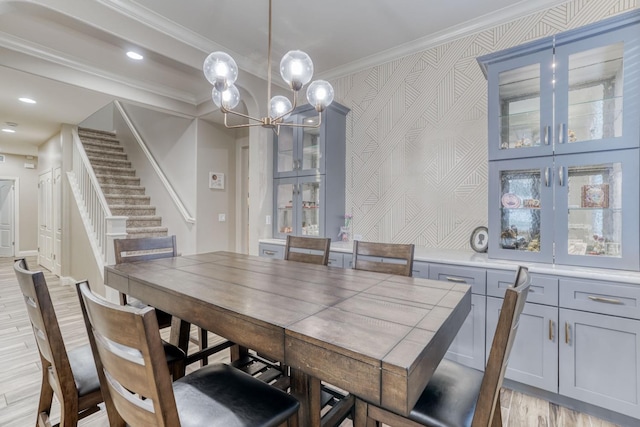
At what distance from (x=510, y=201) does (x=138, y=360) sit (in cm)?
241

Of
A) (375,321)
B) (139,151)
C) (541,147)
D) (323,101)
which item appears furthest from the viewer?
(139,151)

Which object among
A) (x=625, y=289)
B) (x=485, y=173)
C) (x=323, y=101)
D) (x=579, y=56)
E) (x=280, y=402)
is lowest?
(x=280, y=402)

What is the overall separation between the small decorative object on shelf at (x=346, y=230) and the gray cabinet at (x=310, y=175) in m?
0.05

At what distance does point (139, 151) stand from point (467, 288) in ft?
20.3

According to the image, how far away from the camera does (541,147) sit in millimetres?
2088

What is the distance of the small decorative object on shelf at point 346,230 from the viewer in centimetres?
347

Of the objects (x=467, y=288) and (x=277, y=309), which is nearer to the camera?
(x=277, y=309)

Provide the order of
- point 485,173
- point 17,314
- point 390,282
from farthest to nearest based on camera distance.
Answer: point 17,314 → point 485,173 → point 390,282

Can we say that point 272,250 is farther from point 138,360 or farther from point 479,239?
point 138,360

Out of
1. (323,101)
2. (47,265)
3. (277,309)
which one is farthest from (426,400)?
(47,265)

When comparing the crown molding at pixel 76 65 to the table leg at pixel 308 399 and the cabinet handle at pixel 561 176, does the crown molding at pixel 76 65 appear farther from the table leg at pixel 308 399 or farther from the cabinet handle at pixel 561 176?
the cabinet handle at pixel 561 176

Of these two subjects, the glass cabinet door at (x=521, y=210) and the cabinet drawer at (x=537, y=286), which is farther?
the glass cabinet door at (x=521, y=210)

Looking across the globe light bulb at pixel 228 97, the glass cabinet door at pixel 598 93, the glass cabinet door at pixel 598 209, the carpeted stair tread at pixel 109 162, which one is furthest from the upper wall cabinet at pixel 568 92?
the carpeted stair tread at pixel 109 162

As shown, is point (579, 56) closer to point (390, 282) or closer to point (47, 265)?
point (390, 282)
